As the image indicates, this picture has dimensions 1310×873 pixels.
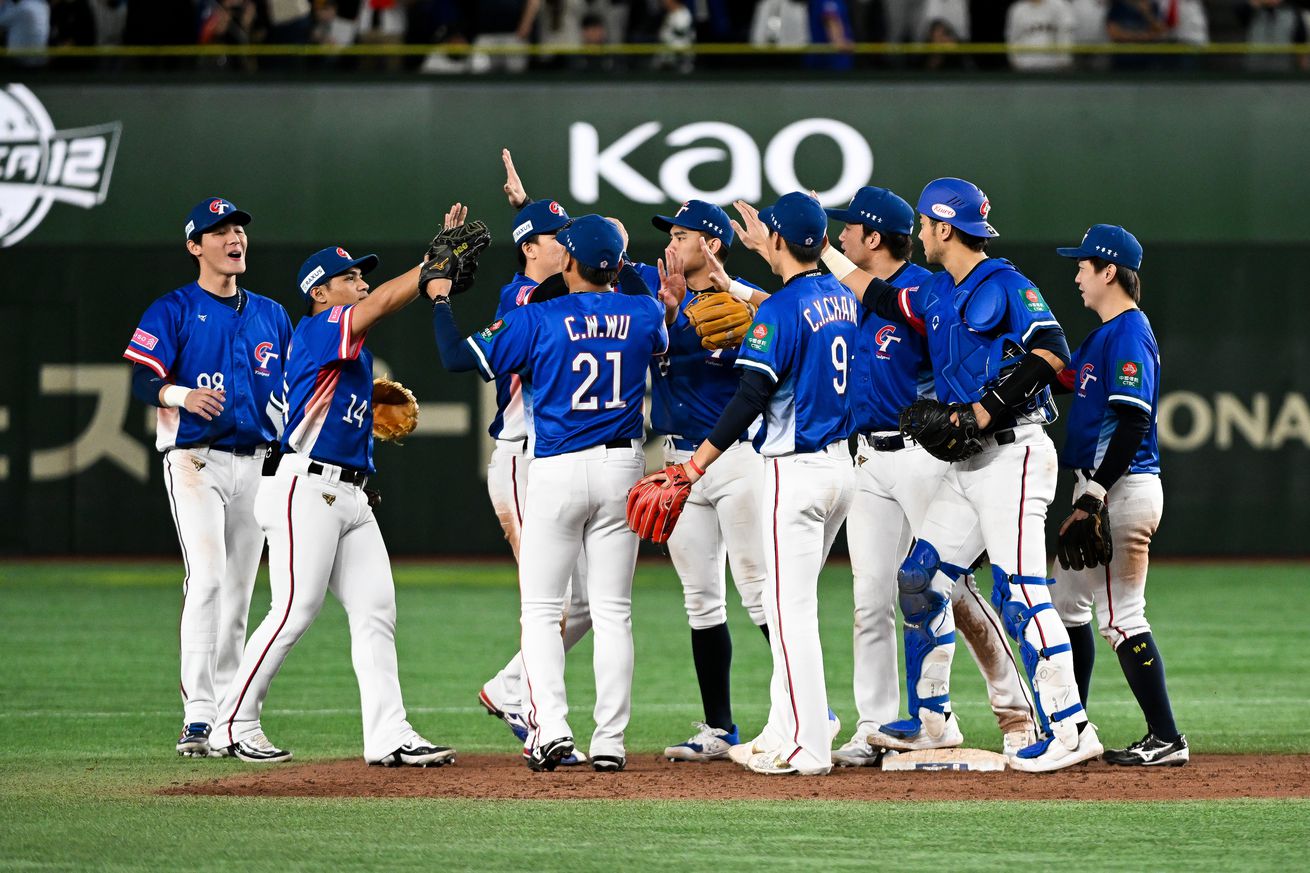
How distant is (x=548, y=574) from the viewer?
7.45m

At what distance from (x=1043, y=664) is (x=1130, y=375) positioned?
1.27 meters

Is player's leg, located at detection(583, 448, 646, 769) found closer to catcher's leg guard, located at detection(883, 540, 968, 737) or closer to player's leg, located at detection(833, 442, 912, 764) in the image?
player's leg, located at detection(833, 442, 912, 764)

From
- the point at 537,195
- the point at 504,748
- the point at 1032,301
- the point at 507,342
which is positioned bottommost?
the point at 504,748

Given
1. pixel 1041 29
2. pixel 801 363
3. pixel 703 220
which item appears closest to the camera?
pixel 801 363

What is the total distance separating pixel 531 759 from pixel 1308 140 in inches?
522

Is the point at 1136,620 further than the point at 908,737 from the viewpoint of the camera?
No

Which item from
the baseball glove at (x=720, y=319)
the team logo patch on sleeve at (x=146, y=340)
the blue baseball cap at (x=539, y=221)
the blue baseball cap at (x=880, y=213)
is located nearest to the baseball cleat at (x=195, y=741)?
the team logo patch on sleeve at (x=146, y=340)

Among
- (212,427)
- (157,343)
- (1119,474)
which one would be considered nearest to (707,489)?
(1119,474)

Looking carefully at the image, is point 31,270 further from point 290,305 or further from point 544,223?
point 544,223

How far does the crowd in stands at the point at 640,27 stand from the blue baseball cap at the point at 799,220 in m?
10.7

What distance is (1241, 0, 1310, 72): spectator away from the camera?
18156mm

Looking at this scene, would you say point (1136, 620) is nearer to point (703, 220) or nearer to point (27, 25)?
point (703, 220)

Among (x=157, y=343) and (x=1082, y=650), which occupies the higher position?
(x=157, y=343)

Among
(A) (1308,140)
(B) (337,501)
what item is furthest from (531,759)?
(A) (1308,140)
